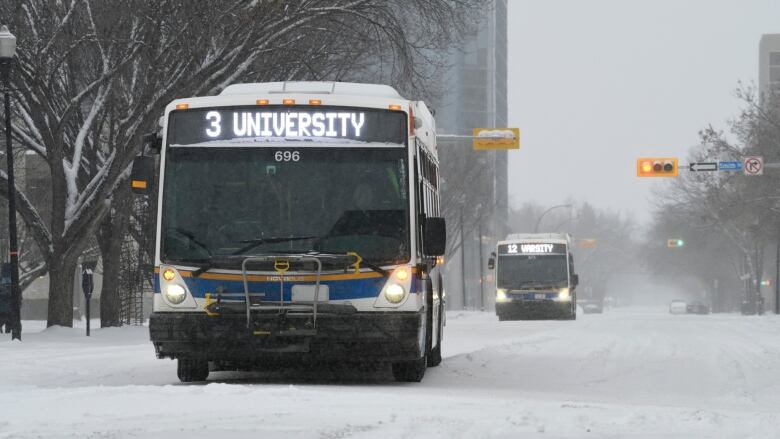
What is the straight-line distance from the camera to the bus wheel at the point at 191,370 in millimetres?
14781

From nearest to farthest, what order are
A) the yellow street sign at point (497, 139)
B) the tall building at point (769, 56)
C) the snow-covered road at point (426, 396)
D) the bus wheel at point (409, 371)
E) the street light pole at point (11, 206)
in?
the snow-covered road at point (426, 396) → the bus wheel at point (409, 371) → the street light pole at point (11, 206) → the yellow street sign at point (497, 139) → the tall building at point (769, 56)

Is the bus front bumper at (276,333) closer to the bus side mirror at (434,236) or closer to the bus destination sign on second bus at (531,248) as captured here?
the bus side mirror at (434,236)

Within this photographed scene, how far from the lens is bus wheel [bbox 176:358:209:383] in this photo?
48.5 feet

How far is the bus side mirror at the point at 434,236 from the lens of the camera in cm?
1436

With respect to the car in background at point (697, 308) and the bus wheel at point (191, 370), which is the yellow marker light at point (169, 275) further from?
the car in background at point (697, 308)

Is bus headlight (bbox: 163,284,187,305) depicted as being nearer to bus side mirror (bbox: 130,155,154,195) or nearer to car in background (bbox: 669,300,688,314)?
bus side mirror (bbox: 130,155,154,195)

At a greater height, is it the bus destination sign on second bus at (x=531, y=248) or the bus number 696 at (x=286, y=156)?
the bus number 696 at (x=286, y=156)

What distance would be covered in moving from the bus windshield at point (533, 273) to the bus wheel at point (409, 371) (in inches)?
1191

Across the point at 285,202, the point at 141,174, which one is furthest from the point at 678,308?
the point at 141,174

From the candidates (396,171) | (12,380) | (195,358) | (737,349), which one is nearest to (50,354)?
(12,380)

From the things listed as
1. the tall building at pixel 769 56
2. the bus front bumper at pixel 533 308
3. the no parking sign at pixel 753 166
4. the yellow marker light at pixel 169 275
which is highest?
the tall building at pixel 769 56

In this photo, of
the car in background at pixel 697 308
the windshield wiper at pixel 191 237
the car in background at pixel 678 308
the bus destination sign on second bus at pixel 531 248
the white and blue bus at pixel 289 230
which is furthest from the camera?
the car in background at pixel 678 308

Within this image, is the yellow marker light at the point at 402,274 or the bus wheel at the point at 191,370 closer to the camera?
the yellow marker light at the point at 402,274

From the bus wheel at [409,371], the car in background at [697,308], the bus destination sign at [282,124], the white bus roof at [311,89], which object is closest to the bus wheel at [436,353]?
the bus wheel at [409,371]
